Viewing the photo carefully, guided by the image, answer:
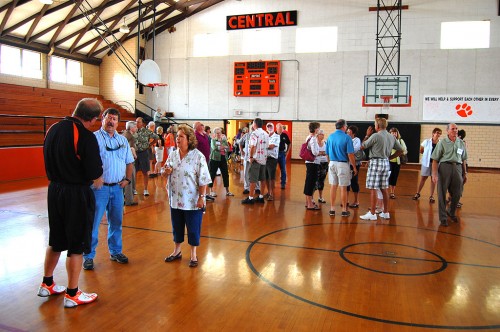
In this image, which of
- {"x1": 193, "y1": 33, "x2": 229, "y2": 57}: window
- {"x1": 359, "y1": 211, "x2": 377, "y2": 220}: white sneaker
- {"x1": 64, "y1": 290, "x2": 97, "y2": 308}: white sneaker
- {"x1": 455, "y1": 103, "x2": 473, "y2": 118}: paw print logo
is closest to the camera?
{"x1": 64, "y1": 290, "x2": 97, "y2": 308}: white sneaker

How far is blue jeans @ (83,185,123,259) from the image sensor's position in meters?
3.82

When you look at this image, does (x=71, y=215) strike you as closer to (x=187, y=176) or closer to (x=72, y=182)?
(x=72, y=182)

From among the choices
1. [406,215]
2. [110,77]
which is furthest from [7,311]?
[110,77]

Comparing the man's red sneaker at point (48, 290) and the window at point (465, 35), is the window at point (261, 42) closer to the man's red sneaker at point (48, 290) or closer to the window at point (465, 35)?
the window at point (465, 35)

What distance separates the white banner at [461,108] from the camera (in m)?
16.3

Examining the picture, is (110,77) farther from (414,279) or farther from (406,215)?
(414,279)

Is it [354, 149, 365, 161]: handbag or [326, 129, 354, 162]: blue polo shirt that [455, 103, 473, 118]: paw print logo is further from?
[326, 129, 354, 162]: blue polo shirt

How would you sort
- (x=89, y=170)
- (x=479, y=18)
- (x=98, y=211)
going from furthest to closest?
(x=479, y=18), (x=98, y=211), (x=89, y=170)

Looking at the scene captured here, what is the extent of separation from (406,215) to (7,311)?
595 cm

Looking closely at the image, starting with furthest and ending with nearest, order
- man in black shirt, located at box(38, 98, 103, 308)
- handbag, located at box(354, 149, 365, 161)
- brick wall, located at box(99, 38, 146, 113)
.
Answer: brick wall, located at box(99, 38, 146, 113) < handbag, located at box(354, 149, 365, 161) < man in black shirt, located at box(38, 98, 103, 308)

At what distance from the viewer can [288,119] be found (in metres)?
18.8

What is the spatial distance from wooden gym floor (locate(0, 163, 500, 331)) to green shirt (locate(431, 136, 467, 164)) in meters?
1.03

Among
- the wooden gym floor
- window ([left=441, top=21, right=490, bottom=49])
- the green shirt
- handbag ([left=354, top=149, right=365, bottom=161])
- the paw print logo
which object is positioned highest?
window ([left=441, top=21, right=490, bottom=49])

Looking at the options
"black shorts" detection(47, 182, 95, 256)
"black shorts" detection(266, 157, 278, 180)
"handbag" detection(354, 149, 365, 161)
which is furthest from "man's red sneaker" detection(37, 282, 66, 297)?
"handbag" detection(354, 149, 365, 161)
